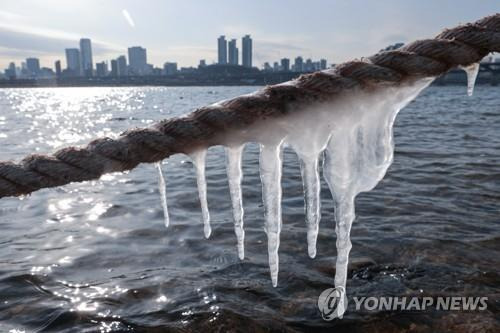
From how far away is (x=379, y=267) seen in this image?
20.4 feet

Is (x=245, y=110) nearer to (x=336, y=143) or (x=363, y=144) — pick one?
(x=336, y=143)

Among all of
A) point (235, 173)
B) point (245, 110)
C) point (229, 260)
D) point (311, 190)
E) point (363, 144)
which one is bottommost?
point (229, 260)

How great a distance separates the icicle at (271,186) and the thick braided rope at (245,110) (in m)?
0.49

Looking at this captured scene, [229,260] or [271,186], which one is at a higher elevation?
[271,186]

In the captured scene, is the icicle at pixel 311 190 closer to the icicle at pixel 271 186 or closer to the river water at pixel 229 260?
the icicle at pixel 271 186

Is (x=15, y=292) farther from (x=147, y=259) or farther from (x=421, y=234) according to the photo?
(x=421, y=234)

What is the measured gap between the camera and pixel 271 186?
321 cm

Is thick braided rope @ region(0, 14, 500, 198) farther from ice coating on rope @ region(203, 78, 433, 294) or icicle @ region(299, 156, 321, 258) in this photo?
icicle @ region(299, 156, 321, 258)

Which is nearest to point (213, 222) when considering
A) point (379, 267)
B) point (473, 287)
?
point (379, 267)

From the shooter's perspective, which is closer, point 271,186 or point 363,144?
point 363,144

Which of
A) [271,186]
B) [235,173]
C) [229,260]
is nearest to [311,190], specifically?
[271,186]

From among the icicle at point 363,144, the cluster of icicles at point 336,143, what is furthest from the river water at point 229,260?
the icicle at point 363,144

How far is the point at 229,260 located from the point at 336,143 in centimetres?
436

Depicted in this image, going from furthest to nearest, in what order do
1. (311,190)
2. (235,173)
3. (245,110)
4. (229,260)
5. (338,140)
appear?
(229,260) → (311,190) → (235,173) → (338,140) → (245,110)
